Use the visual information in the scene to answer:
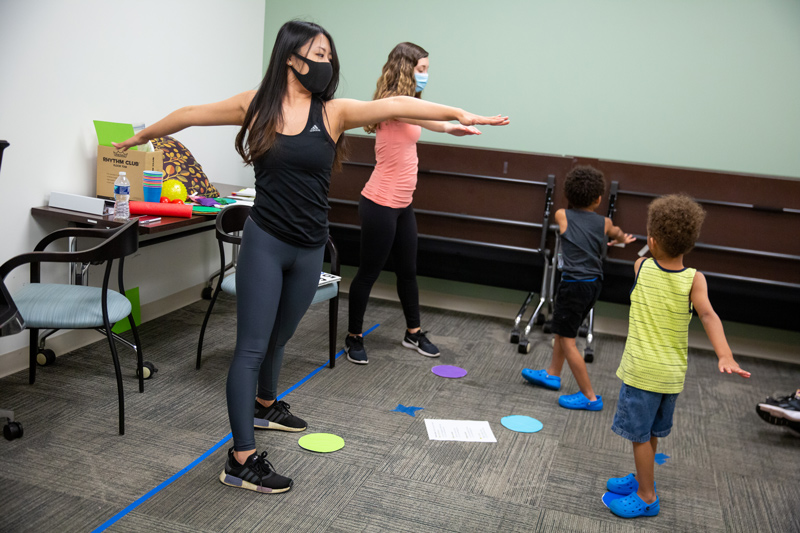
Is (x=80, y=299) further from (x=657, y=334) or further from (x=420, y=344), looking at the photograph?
(x=657, y=334)

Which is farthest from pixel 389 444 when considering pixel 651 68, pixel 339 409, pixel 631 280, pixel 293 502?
pixel 651 68

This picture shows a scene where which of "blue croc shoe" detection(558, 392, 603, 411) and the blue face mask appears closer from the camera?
"blue croc shoe" detection(558, 392, 603, 411)

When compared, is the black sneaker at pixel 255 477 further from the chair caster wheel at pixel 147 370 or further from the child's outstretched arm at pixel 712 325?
the child's outstretched arm at pixel 712 325

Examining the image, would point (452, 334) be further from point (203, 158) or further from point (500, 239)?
point (203, 158)

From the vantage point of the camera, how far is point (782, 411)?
2.95m

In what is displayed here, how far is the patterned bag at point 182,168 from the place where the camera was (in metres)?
3.49

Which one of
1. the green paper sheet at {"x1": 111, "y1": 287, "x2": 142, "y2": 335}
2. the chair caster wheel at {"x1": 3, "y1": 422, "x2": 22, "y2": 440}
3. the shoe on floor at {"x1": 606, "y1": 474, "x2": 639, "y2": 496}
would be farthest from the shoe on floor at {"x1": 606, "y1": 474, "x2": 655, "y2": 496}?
the green paper sheet at {"x1": 111, "y1": 287, "x2": 142, "y2": 335}

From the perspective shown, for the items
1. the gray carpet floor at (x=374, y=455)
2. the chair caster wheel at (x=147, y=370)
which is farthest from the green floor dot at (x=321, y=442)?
the chair caster wheel at (x=147, y=370)

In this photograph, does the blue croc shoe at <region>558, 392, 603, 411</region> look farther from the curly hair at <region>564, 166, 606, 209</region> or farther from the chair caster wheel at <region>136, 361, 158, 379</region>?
the chair caster wheel at <region>136, 361, 158, 379</region>

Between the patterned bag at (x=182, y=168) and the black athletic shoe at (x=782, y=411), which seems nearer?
the black athletic shoe at (x=782, y=411)

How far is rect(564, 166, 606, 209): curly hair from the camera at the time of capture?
297cm

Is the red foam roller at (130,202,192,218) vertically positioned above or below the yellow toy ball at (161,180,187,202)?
below

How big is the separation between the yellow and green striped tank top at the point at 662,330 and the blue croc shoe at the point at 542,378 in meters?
1.06

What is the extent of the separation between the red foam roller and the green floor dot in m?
1.21
